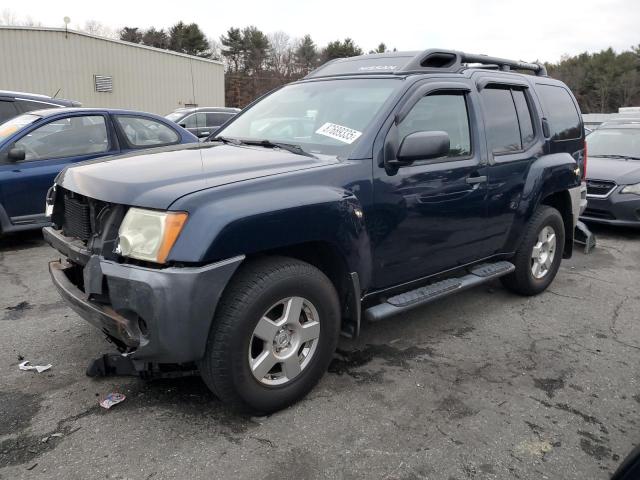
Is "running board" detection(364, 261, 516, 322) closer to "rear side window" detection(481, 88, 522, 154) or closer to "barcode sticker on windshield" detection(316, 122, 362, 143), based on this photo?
"rear side window" detection(481, 88, 522, 154)

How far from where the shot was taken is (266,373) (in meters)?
2.78

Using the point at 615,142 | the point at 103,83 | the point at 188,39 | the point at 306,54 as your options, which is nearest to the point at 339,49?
the point at 306,54

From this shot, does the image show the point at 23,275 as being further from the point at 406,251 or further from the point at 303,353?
the point at 406,251

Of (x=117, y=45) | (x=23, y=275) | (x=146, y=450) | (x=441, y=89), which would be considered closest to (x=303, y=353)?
(x=146, y=450)

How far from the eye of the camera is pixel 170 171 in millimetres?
2766

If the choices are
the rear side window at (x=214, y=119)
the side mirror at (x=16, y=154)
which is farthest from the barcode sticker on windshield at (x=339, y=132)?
the rear side window at (x=214, y=119)

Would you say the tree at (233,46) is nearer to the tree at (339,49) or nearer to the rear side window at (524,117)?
the tree at (339,49)

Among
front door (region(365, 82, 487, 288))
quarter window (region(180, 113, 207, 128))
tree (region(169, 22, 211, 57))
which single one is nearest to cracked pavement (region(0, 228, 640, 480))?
front door (region(365, 82, 487, 288))

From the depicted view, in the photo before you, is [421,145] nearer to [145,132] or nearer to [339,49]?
[145,132]

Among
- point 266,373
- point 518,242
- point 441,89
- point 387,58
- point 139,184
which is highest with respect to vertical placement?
point 387,58

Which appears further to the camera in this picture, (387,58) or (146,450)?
(387,58)

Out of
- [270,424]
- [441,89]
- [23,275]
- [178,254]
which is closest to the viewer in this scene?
[178,254]

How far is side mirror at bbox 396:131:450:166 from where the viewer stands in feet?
10.2

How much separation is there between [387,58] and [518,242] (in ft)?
6.25
